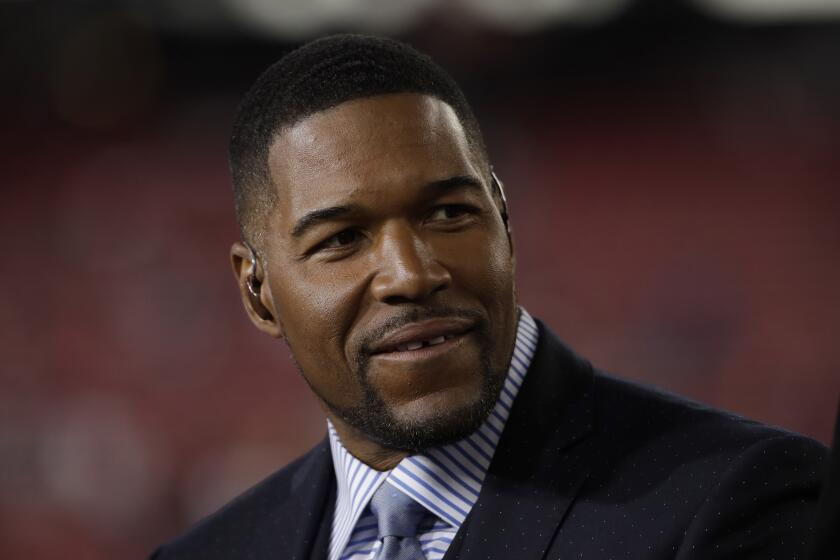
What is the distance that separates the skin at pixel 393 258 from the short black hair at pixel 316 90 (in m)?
0.02

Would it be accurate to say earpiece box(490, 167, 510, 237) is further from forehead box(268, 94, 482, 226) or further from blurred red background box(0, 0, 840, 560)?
blurred red background box(0, 0, 840, 560)

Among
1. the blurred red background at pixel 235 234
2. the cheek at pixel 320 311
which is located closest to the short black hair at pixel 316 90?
the cheek at pixel 320 311

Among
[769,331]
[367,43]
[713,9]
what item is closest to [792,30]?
[713,9]

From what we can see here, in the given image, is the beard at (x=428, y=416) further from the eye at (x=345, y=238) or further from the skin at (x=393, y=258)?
the eye at (x=345, y=238)

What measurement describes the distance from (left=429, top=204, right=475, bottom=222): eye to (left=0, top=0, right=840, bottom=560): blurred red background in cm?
379

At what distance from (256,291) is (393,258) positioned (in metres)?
0.31

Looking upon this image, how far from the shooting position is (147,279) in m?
5.76

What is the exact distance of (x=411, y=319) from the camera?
137 centimetres

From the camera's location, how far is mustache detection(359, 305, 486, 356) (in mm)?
1368

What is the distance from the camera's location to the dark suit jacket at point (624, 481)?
1229 mm

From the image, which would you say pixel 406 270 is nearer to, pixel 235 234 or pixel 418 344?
pixel 418 344

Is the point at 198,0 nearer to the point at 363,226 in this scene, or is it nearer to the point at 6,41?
the point at 6,41

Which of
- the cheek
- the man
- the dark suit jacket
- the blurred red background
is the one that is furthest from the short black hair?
the blurred red background

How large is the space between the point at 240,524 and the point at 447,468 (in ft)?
1.45
